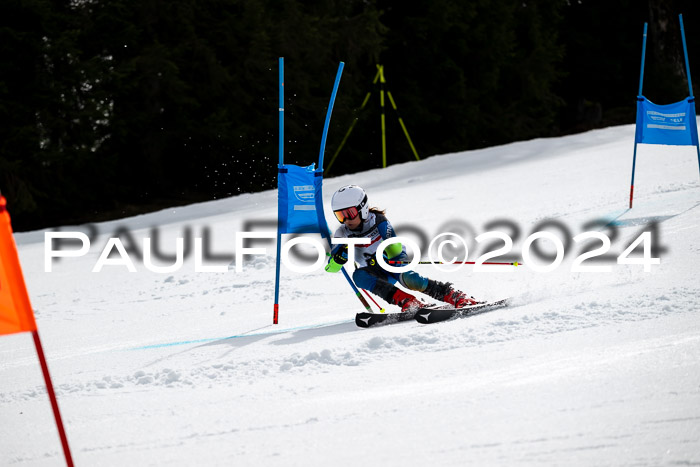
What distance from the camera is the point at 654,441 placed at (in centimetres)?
327

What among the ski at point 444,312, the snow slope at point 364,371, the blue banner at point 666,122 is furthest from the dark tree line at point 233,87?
the ski at point 444,312

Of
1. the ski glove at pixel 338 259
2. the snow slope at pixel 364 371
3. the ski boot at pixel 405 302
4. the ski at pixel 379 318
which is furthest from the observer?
the ski glove at pixel 338 259

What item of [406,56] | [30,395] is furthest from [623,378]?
[406,56]

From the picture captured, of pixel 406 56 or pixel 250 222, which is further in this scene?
pixel 406 56

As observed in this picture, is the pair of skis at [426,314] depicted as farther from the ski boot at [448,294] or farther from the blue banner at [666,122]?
the blue banner at [666,122]

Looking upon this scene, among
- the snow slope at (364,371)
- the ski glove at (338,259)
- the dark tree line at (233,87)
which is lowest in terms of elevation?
the snow slope at (364,371)

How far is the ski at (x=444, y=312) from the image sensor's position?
5.78 m

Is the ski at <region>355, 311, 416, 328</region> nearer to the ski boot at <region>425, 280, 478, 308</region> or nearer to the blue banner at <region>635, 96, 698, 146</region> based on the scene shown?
the ski boot at <region>425, 280, 478, 308</region>

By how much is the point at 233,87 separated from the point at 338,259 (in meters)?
14.5

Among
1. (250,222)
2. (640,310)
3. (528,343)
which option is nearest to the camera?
(528,343)

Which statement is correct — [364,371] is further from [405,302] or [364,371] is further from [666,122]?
[666,122]

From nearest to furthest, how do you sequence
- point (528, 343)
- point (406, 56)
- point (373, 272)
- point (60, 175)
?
1. point (528, 343)
2. point (373, 272)
3. point (60, 175)
4. point (406, 56)

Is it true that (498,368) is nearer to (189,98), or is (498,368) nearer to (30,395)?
(30,395)

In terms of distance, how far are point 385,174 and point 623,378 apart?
41.7 ft
